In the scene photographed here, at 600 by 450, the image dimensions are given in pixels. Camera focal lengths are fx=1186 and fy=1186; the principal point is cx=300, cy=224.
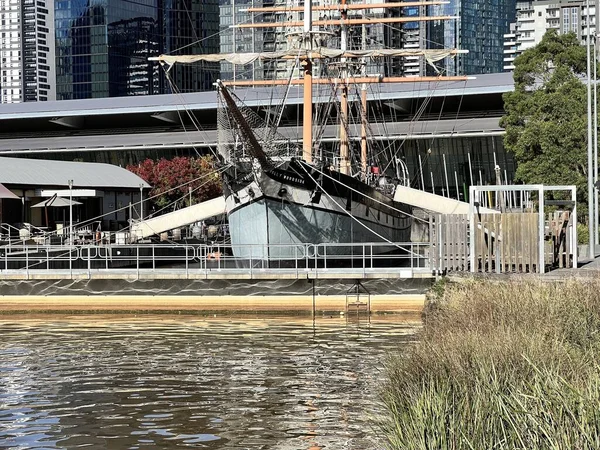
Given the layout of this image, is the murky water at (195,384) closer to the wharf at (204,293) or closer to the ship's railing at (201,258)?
the wharf at (204,293)

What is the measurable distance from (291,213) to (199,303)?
35.0ft

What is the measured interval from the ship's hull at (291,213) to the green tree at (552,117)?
750cm

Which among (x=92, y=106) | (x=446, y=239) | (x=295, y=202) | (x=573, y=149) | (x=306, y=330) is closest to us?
(x=306, y=330)

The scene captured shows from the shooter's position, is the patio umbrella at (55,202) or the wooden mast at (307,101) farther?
the patio umbrella at (55,202)

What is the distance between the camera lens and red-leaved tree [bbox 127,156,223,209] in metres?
82.5

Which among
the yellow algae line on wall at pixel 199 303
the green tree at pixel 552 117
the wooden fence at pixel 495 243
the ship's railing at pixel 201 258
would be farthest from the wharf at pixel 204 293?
the green tree at pixel 552 117

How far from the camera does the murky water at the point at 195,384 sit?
1652 centimetres

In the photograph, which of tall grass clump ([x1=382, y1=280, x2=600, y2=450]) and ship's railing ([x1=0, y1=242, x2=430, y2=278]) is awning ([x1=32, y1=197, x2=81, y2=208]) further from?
tall grass clump ([x1=382, y1=280, x2=600, y2=450])

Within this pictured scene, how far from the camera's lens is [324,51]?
149ft

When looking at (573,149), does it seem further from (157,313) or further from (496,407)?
(496,407)

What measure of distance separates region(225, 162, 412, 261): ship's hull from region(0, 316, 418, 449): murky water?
12.3m

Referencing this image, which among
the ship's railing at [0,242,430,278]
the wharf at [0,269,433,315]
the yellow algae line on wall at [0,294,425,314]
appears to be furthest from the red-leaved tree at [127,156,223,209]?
the yellow algae line on wall at [0,294,425,314]

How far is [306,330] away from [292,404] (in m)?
11.3

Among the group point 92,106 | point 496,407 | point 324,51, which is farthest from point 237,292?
point 92,106
